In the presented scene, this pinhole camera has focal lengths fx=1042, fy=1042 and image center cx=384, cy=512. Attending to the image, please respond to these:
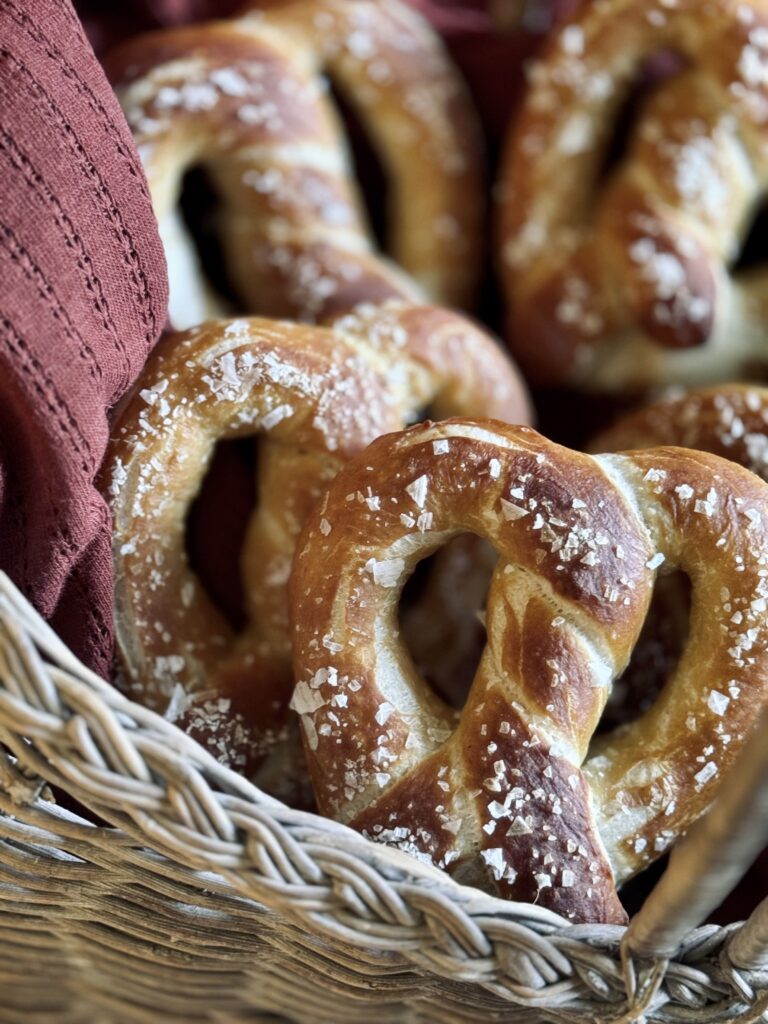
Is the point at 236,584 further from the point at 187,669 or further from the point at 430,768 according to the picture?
the point at 430,768

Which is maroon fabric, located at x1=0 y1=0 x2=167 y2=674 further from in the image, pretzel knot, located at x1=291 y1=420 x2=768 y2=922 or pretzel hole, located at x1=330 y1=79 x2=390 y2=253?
pretzel hole, located at x1=330 y1=79 x2=390 y2=253

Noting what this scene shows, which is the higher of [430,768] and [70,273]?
[70,273]

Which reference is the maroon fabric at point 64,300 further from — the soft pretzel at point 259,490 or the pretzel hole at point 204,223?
the pretzel hole at point 204,223

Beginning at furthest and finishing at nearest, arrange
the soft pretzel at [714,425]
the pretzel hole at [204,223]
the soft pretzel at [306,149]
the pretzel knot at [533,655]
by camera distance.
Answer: the pretzel hole at [204,223] < the soft pretzel at [306,149] < the soft pretzel at [714,425] < the pretzel knot at [533,655]

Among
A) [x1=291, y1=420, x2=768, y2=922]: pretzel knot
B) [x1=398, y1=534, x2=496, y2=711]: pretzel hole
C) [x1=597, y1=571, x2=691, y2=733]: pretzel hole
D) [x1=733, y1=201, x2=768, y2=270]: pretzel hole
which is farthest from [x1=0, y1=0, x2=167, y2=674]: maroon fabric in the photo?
[x1=733, y1=201, x2=768, y2=270]: pretzel hole

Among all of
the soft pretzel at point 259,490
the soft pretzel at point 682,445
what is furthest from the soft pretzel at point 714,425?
the soft pretzel at point 259,490

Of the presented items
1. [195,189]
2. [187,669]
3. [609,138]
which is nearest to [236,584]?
[187,669]

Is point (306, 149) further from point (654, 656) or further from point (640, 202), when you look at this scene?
point (654, 656)
